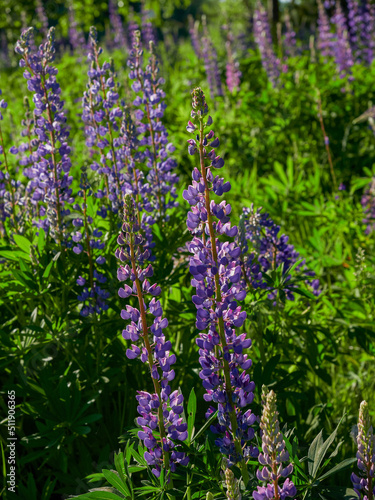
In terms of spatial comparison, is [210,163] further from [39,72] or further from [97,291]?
[39,72]

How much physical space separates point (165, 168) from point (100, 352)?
1138mm

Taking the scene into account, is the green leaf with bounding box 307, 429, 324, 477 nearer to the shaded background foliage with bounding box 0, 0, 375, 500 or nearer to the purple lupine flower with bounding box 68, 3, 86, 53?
the shaded background foliage with bounding box 0, 0, 375, 500

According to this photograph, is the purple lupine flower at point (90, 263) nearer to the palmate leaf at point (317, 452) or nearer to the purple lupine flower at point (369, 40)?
the palmate leaf at point (317, 452)

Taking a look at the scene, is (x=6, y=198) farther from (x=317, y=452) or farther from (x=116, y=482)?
(x=317, y=452)

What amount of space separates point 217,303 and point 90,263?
1.04m

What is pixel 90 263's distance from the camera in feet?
7.44

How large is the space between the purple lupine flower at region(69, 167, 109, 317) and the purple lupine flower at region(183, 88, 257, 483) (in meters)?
0.91

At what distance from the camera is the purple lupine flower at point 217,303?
4.48ft

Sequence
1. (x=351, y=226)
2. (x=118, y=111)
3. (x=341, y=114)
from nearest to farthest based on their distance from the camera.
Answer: (x=118, y=111), (x=351, y=226), (x=341, y=114)

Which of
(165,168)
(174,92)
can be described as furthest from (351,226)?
(174,92)

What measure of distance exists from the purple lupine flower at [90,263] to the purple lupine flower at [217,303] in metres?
0.91

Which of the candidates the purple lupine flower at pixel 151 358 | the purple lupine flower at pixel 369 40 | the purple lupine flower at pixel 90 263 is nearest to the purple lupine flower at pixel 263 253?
the purple lupine flower at pixel 90 263

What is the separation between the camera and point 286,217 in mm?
3607

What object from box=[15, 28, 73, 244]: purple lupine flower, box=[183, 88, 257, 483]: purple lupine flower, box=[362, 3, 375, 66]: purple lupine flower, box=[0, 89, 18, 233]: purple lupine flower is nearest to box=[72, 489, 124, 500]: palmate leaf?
box=[183, 88, 257, 483]: purple lupine flower
